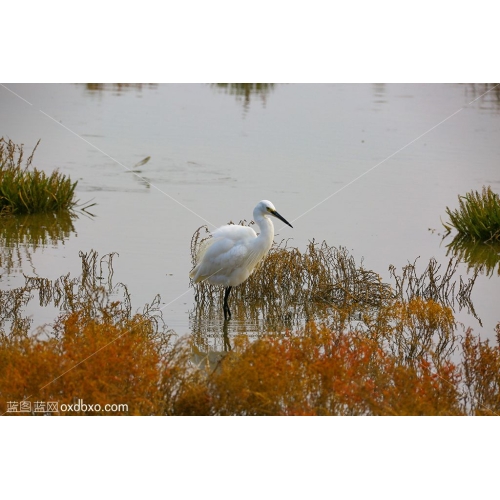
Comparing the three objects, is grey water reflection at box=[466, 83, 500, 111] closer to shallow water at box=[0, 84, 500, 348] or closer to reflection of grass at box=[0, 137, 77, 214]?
shallow water at box=[0, 84, 500, 348]

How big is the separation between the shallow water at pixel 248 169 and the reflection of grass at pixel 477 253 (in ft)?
0.51

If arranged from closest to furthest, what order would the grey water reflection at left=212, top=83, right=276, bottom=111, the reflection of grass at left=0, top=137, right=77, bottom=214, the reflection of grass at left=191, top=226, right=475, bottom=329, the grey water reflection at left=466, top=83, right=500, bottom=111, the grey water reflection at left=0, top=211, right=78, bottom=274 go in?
the grey water reflection at left=466, top=83, right=500, bottom=111 → the reflection of grass at left=191, top=226, right=475, bottom=329 → the grey water reflection at left=0, top=211, right=78, bottom=274 → the grey water reflection at left=212, top=83, right=276, bottom=111 → the reflection of grass at left=0, top=137, right=77, bottom=214

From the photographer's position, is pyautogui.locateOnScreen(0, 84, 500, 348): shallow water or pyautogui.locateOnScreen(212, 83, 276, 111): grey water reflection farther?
pyautogui.locateOnScreen(212, 83, 276, 111): grey water reflection

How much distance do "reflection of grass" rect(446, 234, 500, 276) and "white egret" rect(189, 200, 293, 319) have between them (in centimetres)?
310

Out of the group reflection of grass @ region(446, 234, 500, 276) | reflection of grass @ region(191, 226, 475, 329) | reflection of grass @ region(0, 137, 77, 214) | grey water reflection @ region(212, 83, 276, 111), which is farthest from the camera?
reflection of grass @ region(0, 137, 77, 214)

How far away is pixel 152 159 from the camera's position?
13.6m

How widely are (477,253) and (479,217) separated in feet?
1.54

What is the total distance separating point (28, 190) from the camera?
442 inches

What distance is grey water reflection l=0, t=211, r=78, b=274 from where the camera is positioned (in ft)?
34.2

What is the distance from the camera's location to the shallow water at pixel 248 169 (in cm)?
997

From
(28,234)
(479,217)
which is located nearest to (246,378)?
(28,234)

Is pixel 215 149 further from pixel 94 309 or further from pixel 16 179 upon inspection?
pixel 94 309

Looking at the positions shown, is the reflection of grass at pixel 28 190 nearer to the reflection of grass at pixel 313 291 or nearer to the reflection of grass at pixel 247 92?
the reflection of grass at pixel 247 92

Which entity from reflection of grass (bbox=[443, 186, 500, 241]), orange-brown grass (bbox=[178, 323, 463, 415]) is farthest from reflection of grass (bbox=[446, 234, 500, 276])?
orange-brown grass (bbox=[178, 323, 463, 415])
